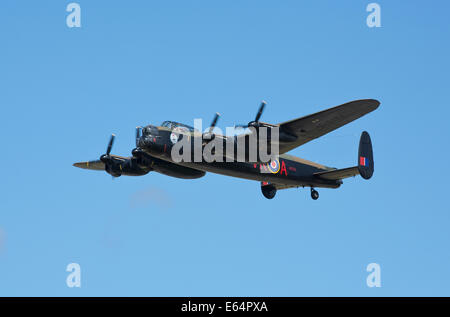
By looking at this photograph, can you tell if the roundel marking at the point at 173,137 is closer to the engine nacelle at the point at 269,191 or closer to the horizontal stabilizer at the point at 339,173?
the engine nacelle at the point at 269,191

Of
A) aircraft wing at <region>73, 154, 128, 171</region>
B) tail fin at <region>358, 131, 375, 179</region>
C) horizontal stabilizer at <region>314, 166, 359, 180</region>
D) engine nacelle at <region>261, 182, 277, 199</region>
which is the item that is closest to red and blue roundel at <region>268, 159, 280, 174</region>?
horizontal stabilizer at <region>314, 166, 359, 180</region>

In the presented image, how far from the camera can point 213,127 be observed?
1163 inches

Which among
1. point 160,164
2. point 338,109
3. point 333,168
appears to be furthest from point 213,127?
point 333,168

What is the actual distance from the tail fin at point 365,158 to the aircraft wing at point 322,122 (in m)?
4.81

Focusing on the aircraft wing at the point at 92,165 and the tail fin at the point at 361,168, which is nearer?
the tail fin at the point at 361,168

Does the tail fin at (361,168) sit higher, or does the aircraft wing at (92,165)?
the aircraft wing at (92,165)

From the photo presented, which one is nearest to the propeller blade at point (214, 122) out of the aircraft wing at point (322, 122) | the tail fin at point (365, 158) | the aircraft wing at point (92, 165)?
the aircraft wing at point (322, 122)

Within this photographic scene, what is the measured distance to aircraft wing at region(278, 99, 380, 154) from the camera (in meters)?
26.9

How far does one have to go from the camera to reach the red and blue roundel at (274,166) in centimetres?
3216

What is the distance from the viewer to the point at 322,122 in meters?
28.4

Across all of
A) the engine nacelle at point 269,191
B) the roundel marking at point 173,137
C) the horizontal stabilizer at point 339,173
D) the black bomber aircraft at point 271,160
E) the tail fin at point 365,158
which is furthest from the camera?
the engine nacelle at point 269,191

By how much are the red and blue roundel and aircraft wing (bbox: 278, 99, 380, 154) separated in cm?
206

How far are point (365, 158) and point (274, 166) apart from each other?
5129mm

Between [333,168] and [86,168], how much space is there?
48.4ft
